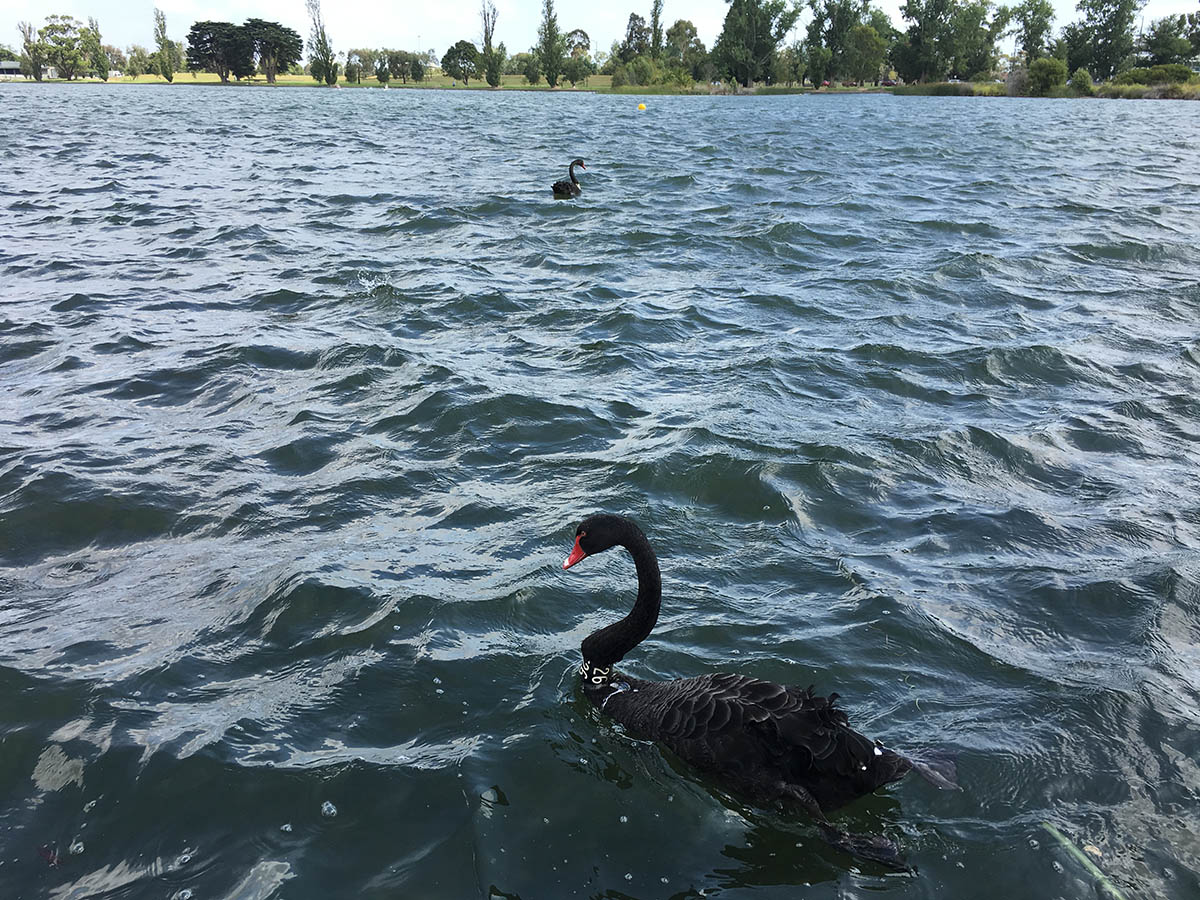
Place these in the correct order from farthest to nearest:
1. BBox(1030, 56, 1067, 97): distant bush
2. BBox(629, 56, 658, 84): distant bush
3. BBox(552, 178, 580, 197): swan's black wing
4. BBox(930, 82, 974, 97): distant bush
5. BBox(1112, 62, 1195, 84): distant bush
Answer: BBox(629, 56, 658, 84): distant bush, BBox(930, 82, 974, 97): distant bush, BBox(1030, 56, 1067, 97): distant bush, BBox(1112, 62, 1195, 84): distant bush, BBox(552, 178, 580, 197): swan's black wing

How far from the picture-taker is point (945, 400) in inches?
→ 336

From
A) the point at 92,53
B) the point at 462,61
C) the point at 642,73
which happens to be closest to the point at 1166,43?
the point at 642,73

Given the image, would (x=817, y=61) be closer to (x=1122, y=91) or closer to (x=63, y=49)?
(x=1122, y=91)

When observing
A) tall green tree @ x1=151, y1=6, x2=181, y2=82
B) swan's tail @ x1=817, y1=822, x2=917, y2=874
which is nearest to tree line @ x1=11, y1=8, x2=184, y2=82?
tall green tree @ x1=151, y1=6, x2=181, y2=82

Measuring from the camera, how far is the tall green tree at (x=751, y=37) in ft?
362

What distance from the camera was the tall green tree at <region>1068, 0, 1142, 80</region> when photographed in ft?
332

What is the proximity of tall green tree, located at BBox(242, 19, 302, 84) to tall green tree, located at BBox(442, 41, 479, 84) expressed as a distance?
24.4m

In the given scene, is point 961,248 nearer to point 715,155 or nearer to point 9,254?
point 9,254

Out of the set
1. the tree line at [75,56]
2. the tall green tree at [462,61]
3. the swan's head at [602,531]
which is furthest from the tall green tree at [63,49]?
the swan's head at [602,531]

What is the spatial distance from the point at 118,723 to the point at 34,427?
173 inches

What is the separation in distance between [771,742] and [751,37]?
121 m

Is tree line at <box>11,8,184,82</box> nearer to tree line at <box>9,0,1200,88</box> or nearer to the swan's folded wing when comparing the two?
tree line at <box>9,0,1200,88</box>

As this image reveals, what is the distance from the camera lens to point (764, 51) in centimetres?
11250

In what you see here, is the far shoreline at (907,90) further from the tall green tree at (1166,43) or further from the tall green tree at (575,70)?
the tall green tree at (1166,43)
